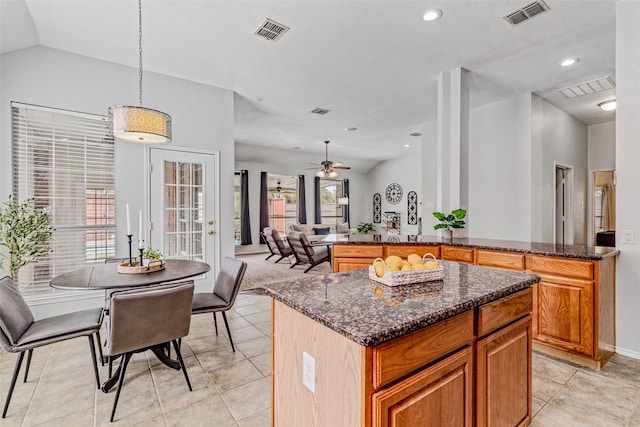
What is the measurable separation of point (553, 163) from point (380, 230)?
639cm

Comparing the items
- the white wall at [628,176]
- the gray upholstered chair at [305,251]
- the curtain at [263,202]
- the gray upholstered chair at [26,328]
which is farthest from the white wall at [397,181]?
the gray upholstered chair at [26,328]

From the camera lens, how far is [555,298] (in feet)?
8.34

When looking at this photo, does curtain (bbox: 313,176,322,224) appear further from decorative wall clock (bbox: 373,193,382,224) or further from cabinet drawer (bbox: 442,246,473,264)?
cabinet drawer (bbox: 442,246,473,264)

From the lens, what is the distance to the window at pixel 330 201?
432 inches

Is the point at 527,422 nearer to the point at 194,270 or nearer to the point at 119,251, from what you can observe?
the point at 194,270

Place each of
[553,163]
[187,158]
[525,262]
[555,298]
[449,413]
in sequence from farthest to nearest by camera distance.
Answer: [553,163] < [187,158] < [525,262] < [555,298] < [449,413]

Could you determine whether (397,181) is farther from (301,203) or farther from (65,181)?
(65,181)

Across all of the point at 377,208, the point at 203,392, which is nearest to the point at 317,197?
the point at 377,208

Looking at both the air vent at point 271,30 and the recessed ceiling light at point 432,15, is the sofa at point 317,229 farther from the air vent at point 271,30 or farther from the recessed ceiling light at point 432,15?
the recessed ceiling light at point 432,15

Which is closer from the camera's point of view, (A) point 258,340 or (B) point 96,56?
(A) point 258,340

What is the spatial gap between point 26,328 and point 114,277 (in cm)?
56

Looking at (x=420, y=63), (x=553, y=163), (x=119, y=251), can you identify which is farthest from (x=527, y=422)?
(x=553, y=163)

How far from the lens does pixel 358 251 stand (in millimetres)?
3779

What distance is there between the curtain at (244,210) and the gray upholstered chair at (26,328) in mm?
6632
